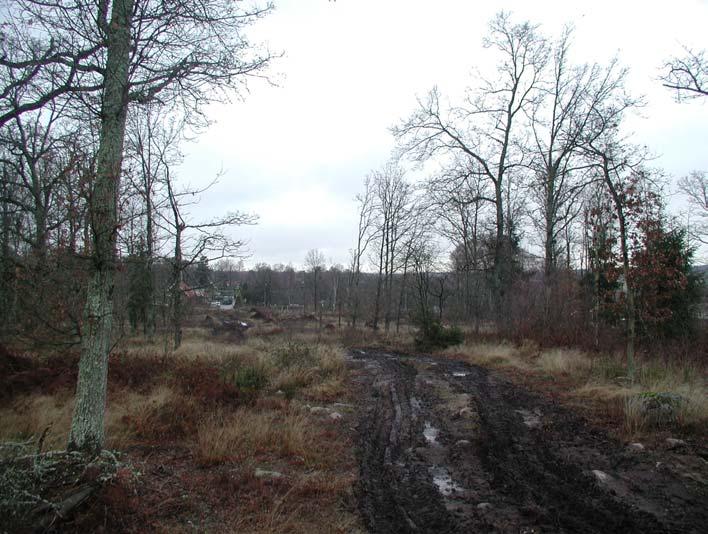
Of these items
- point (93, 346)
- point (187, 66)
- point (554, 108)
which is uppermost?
point (554, 108)

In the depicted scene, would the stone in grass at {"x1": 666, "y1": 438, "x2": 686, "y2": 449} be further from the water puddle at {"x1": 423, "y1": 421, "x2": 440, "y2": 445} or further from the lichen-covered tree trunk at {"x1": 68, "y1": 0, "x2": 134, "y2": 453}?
the lichen-covered tree trunk at {"x1": 68, "y1": 0, "x2": 134, "y2": 453}

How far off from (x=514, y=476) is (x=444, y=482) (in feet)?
2.62

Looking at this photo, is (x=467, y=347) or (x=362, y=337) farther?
(x=362, y=337)

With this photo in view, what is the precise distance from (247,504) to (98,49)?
492 centimetres

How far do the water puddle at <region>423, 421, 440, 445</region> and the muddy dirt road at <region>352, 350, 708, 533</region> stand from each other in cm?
2

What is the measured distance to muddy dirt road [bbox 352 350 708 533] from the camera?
3.81 meters

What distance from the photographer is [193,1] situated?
4.68 meters

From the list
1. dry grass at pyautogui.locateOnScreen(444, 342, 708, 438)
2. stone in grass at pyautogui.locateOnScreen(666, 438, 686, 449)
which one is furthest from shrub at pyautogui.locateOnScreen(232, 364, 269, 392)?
stone in grass at pyautogui.locateOnScreen(666, 438, 686, 449)

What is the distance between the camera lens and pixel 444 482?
15.6 ft

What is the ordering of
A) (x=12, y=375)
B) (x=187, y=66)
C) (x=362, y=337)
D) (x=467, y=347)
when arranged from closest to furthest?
(x=187, y=66), (x=12, y=375), (x=467, y=347), (x=362, y=337)

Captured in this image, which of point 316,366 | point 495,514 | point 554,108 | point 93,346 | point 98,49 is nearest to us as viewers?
point 495,514

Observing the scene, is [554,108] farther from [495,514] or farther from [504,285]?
[495,514]

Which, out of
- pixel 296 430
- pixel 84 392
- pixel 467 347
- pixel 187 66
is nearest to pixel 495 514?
pixel 296 430

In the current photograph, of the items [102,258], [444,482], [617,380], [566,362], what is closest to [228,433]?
[444,482]
